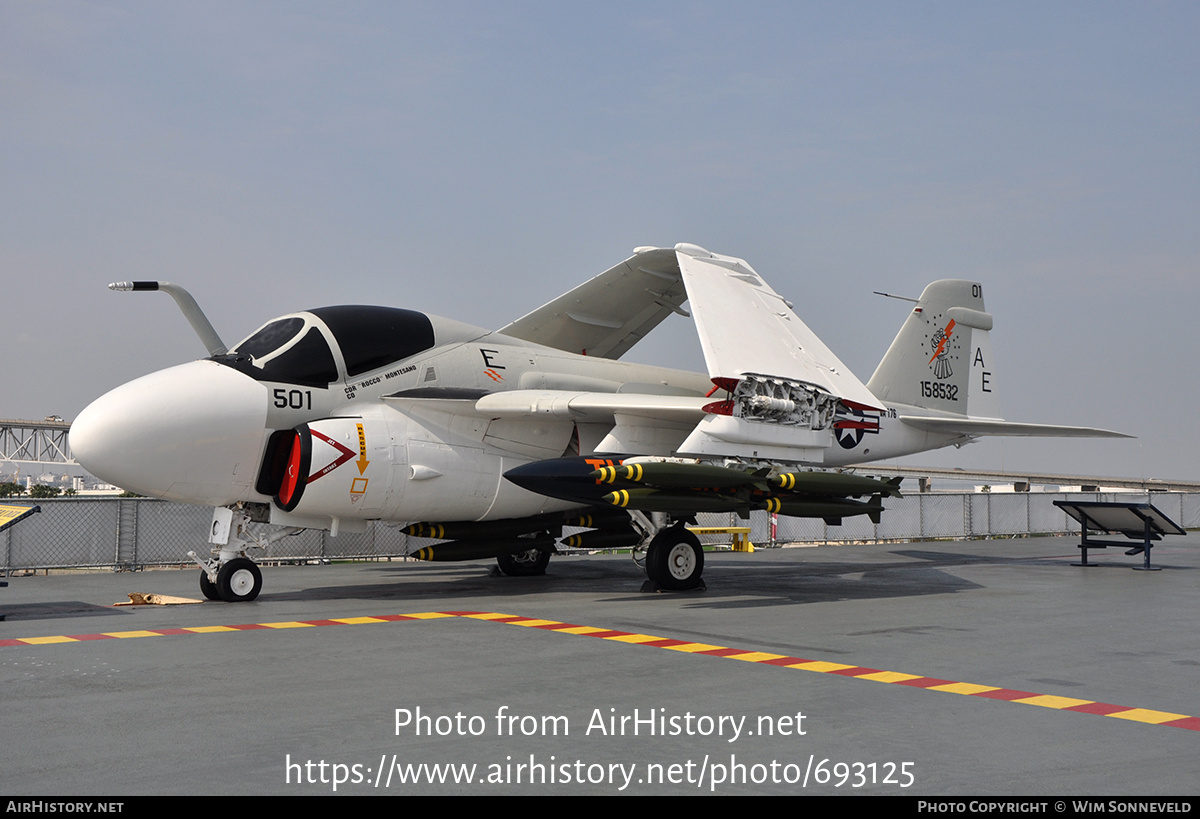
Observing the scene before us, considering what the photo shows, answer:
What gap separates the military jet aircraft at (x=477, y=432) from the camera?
38.5ft

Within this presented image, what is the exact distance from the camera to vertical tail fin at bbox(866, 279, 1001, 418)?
17891 millimetres

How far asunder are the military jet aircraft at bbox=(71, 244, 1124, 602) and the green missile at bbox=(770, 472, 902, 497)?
0.03 meters

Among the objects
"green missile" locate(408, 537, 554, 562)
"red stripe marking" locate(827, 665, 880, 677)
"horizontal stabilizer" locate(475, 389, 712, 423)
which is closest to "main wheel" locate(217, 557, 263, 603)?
"green missile" locate(408, 537, 554, 562)

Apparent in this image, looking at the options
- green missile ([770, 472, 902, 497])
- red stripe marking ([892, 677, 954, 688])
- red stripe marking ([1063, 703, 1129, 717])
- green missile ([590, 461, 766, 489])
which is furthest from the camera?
green missile ([770, 472, 902, 497])

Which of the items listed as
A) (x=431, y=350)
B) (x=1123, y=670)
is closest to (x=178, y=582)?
(x=431, y=350)

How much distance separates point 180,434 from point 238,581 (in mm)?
1957

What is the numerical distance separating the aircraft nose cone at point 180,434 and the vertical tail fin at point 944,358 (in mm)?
10662

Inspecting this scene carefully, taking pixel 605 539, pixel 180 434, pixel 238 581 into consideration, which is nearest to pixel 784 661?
pixel 238 581

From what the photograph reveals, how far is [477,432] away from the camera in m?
13.4

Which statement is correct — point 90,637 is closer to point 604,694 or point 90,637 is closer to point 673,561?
point 604,694

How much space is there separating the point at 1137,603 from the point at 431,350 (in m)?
9.39

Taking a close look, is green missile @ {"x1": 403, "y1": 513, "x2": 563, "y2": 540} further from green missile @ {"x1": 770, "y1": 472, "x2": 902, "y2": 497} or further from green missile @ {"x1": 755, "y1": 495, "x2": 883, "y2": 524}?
green missile @ {"x1": 770, "y1": 472, "x2": 902, "y2": 497}

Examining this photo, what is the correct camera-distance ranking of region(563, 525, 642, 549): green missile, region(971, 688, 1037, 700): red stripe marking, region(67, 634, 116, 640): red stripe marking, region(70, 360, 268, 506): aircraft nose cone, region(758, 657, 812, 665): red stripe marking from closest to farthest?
region(971, 688, 1037, 700): red stripe marking < region(758, 657, 812, 665): red stripe marking < region(67, 634, 116, 640): red stripe marking < region(70, 360, 268, 506): aircraft nose cone < region(563, 525, 642, 549): green missile
